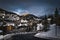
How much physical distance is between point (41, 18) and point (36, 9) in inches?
7.1

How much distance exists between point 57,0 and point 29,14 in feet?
1.74

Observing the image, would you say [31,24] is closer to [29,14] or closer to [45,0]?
[29,14]

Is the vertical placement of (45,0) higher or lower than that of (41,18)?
higher

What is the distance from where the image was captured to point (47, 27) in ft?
9.08

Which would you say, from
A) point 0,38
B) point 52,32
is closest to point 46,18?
point 52,32

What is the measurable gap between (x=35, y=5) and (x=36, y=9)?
0.07 meters

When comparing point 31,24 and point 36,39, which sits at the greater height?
point 31,24

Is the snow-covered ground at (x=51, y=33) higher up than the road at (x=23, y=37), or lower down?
higher up

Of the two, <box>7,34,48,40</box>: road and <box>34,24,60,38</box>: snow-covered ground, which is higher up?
<box>34,24,60,38</box>: snow-covered ground

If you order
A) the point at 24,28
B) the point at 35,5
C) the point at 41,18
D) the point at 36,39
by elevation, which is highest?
the point at 35,5

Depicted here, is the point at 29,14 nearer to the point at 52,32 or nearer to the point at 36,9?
the point at 36,9

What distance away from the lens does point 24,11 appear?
284 cm

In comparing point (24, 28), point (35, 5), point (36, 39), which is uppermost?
point (35, 5)

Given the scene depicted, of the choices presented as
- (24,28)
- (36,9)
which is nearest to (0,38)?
(24,28)
